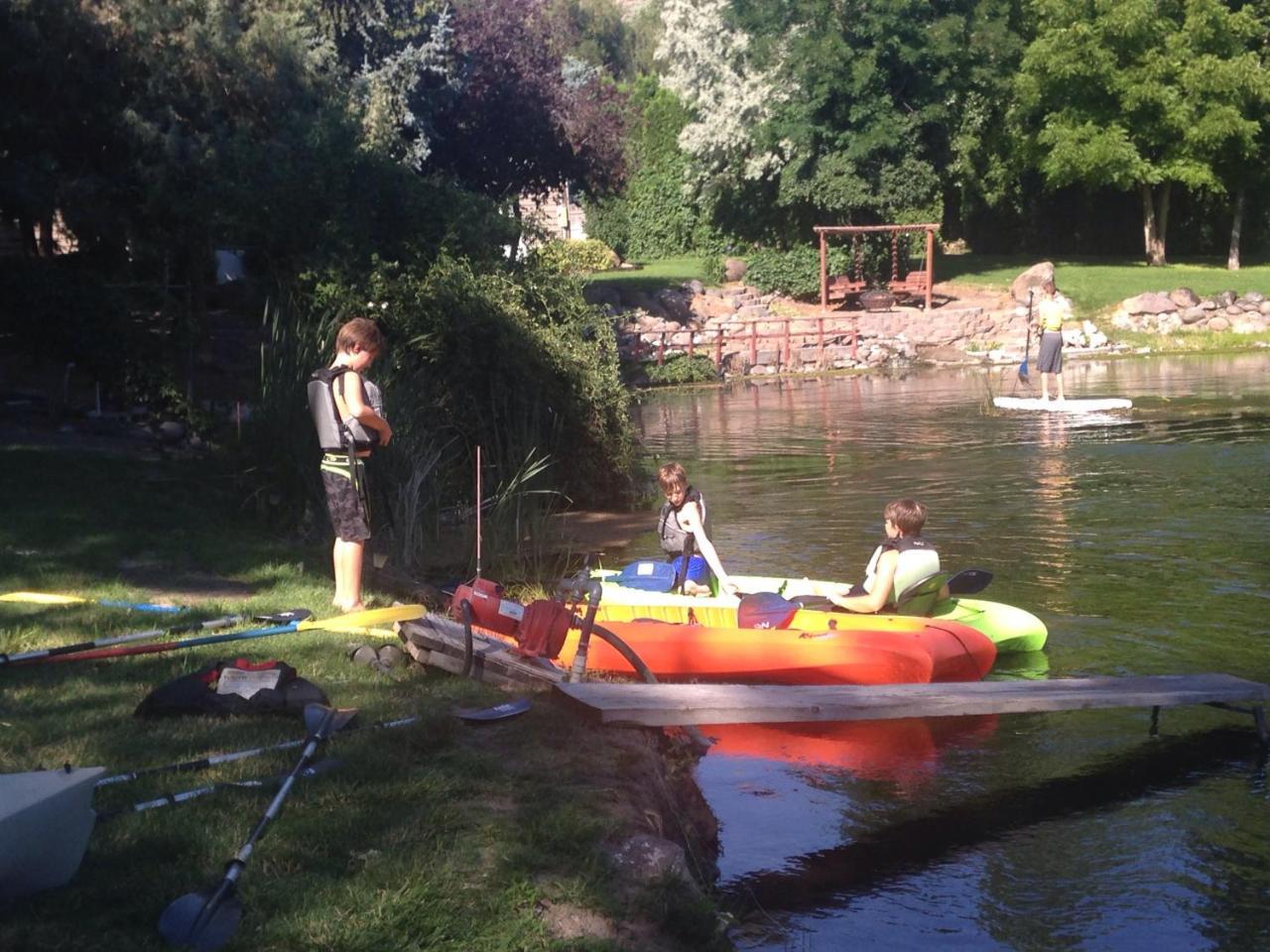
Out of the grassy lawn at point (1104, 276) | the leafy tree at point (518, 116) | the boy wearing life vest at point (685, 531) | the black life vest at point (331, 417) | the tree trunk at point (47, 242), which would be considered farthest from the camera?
the grassy lawn at point (1104, 276)

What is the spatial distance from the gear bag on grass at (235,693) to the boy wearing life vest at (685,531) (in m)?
4.27

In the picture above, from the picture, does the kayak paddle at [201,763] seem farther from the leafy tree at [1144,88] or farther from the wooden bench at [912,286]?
the leafy tree at [1144,88]

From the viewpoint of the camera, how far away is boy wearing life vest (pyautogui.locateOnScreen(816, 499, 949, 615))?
9719mm

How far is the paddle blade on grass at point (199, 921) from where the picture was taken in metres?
4.24

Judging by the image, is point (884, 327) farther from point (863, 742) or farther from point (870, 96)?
point (863, 742)

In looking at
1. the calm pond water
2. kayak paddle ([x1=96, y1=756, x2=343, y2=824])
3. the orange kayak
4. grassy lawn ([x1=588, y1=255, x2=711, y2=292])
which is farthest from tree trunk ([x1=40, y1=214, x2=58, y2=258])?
grassy lawn ([x1=588, y1=255, x2=711, y2=292])

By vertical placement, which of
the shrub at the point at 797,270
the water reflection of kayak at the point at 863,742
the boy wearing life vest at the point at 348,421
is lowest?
the water reflection of kayak at the point at 863,742

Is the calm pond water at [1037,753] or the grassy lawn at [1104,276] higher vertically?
the grassy lawn at [1104,276]

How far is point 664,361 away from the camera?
1336 inches

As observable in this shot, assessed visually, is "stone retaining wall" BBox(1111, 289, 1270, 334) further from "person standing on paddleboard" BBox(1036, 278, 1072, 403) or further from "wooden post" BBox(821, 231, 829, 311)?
"person standing on paddleboard" BBox(1036, 278, 1072, 403)

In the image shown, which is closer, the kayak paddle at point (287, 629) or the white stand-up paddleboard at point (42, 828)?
the white stand-up paddleboard at point (42, 828)

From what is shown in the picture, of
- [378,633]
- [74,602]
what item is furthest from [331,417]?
[74,602]

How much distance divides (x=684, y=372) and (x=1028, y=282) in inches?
465

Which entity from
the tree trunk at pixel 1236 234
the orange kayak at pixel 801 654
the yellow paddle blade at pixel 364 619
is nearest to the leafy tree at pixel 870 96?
the tree trunk at pixel 1236 234
